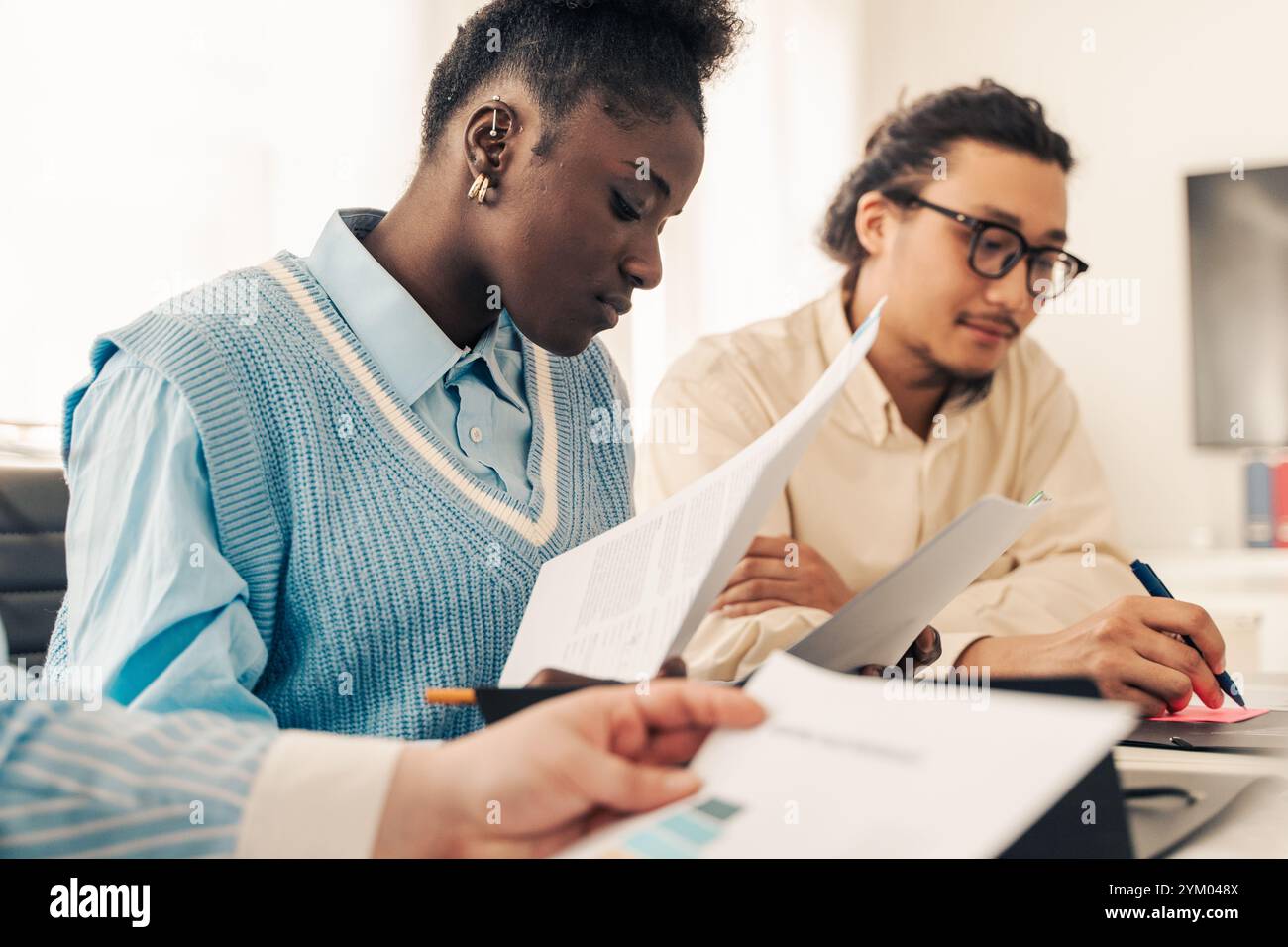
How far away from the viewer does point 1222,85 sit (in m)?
3.31

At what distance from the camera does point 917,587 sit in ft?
2.16

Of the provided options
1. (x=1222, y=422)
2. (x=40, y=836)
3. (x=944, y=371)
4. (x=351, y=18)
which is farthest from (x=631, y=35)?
(x=1222, y=422)

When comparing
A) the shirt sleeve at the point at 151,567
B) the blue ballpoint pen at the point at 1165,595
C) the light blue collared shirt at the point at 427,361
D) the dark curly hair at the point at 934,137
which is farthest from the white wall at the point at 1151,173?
the shirt sleeve at the point at 151,567

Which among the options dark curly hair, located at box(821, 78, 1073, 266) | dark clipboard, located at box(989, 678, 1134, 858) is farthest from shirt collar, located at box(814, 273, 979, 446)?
dark clipboard, located at box(989, 678, 1134, 858)

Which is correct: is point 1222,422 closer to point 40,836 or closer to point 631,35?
point 631,35

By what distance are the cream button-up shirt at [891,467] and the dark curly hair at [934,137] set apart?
17 centimetres

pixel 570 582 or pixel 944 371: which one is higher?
pixel 944 371

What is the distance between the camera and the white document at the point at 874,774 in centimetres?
35

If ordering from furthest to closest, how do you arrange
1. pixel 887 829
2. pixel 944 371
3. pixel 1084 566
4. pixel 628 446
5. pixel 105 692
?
pixel 944 371
pixel 1084 566
pixel 628 446
pixel 105 692
pixel 887 829

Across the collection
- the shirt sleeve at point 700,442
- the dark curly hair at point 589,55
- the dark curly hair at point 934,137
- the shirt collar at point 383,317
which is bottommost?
the shirt sleeve at point 700,442

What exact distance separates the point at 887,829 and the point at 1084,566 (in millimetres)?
1251

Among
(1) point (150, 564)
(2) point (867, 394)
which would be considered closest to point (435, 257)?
(1) point (150, 564)

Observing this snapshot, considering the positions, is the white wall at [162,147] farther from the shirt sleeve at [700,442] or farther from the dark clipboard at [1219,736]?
the dark clipboard at [1219,736]

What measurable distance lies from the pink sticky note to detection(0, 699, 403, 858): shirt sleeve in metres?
0.65
